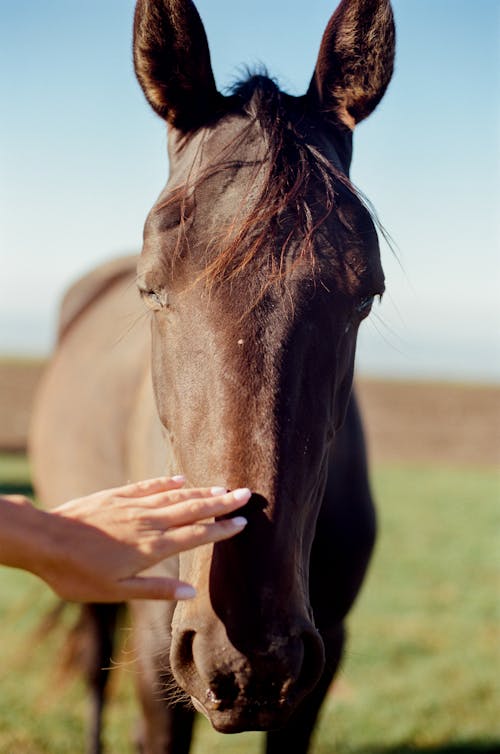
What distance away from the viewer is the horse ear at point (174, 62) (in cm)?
225

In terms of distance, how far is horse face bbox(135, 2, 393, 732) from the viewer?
158 centimetres

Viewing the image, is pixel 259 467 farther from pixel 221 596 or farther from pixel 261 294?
pixel 261 294

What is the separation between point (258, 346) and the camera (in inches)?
70.1

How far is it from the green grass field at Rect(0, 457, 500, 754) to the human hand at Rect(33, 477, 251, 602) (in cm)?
146

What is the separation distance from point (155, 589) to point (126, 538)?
0.12 m

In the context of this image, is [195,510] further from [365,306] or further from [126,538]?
[365,306]

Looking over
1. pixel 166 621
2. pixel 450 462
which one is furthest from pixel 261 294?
pixel 450 462

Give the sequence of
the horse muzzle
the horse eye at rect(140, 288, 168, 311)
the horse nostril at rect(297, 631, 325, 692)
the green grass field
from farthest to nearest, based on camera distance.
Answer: the green grass field → the horse eye at rect(140, 288, 168, 311) → the horse nostril at rect(297, 631, 325, 692) → the horse muzzle

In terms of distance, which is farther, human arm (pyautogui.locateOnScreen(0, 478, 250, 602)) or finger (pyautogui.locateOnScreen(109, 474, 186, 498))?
finger (pyautogui.locateOnScreen(109, 474, 186, 498))

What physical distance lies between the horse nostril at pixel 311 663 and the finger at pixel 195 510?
36 centimetres

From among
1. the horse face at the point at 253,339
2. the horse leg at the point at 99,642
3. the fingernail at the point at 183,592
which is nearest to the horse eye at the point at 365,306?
the horse face at the point at 253,339

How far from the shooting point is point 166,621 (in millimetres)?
2648

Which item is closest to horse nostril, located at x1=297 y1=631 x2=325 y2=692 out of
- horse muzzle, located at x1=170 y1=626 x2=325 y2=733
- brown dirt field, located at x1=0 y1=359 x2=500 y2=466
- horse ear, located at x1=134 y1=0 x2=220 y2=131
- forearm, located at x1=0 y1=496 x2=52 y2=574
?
horse muzzle, located at x1=170 y1=626 x2=325 y2=733

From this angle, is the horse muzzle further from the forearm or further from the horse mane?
the horse mane
